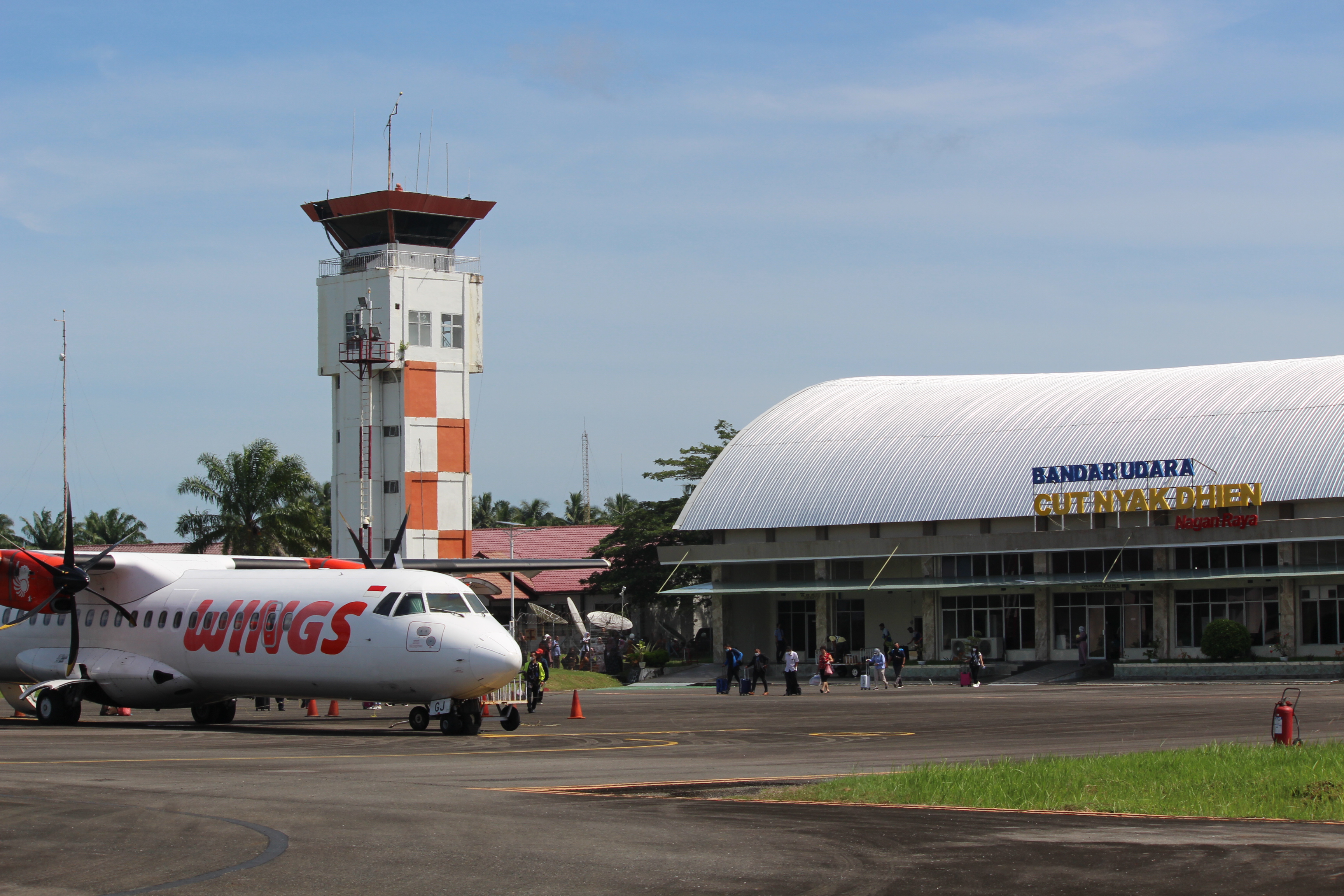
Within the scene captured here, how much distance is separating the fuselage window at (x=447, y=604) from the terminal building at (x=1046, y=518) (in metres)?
37.1

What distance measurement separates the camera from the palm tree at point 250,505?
78062 millimetres

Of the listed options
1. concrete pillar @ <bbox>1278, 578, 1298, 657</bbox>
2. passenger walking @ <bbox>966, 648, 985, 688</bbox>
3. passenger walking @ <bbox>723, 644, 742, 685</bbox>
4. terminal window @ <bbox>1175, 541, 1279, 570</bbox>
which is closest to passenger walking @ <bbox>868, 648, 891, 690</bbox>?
passenger walking @ <bbox>966, 648, 985, 688</bbox>

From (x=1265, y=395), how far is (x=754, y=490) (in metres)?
23.3

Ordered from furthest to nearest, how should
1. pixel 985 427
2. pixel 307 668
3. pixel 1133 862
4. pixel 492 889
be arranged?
pixel 985 427 → pixel 307 668 → pixel 1133 862 → pixel 492 889

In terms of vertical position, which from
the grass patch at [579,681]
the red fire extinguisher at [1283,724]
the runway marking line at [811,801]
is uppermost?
the red fire extinguisher at [1283,724]

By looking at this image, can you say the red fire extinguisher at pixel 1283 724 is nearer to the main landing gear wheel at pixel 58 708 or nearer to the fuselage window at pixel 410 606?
the fuselage window at pixel 410 606

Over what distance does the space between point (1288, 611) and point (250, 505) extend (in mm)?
50327

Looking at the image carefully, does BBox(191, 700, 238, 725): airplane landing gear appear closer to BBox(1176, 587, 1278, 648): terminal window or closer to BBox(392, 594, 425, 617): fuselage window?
BBox(392, 594, 425, 617): fuselage window

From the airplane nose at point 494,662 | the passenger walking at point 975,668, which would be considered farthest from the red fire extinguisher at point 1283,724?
the passenger walking at point 975,668

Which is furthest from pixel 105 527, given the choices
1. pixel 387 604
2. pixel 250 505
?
pixel 387 604

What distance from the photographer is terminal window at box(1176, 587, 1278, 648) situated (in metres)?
58.2

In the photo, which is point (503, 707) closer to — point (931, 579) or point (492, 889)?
point (492, 889)

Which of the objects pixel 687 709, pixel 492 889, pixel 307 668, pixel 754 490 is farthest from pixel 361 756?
pixel 754 490

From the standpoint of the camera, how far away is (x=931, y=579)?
65.1 m
